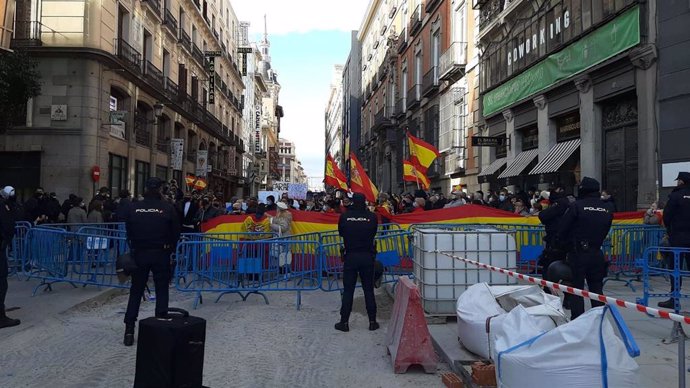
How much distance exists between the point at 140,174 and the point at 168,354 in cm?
2579

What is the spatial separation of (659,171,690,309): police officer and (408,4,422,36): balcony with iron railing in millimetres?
26861

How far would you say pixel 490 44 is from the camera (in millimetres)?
22062

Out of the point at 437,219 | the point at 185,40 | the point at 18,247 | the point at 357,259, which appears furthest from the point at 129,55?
the point at 357,259

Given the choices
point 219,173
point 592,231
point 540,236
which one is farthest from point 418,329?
point 219,173

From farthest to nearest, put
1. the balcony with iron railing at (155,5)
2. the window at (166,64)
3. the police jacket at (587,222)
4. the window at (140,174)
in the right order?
the window at (166,64)
the balcony with iron railing at (155,5)
the window at (140,174)
the police jacket at (587,222)

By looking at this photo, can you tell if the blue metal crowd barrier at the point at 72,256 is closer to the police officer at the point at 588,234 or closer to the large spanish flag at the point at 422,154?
the police officer at the point at 588,234

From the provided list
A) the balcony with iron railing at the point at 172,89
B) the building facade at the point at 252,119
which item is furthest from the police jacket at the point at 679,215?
the building facade at the point at 252,119

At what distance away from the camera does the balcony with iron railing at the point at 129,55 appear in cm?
2359

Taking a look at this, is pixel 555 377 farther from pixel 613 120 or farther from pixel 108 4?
pixel 108 4

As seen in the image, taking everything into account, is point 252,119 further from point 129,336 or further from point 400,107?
point 129,336

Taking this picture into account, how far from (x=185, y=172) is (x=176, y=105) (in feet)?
20.8

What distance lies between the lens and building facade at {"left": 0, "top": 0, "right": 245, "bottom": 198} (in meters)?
21.1

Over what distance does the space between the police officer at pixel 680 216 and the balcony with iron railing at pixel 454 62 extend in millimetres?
18306

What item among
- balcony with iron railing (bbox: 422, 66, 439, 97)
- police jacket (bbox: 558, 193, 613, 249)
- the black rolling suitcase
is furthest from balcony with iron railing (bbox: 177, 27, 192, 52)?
the black rolling suitcase
